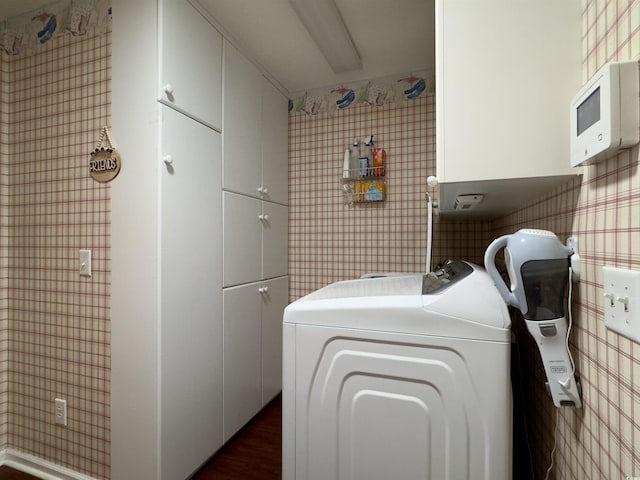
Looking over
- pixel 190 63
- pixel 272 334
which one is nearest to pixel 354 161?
pixel 190 63

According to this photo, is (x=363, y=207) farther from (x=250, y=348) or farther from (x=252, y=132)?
(x=250, y=348)

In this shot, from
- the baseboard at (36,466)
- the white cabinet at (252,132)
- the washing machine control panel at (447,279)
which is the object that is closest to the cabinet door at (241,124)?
the white cabinet at (252,132)

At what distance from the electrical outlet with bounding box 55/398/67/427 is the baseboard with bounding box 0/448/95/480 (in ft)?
0.77

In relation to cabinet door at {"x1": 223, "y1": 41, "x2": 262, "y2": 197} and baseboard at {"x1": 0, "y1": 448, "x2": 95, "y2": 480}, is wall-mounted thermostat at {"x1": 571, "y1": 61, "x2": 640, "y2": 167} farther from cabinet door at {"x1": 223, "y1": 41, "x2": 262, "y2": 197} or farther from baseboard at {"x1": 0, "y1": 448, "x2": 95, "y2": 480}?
baseboard at {"x1": 0, "y1": 448, "x2": 95, "y2": 480}

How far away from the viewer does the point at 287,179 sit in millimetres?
2502

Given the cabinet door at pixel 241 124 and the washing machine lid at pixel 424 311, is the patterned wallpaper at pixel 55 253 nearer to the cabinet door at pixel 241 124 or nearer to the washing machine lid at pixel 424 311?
the cabinet door at pixel 241 124

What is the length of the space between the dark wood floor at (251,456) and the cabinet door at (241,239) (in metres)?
0.94

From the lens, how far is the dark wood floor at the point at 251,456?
1.59m

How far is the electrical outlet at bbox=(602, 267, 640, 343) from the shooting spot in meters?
0.52

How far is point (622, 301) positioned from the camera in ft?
1.81

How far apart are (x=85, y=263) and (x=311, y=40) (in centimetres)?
171

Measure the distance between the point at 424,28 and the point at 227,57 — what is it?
44.1 inches

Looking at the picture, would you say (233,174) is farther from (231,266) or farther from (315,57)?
(315,57)

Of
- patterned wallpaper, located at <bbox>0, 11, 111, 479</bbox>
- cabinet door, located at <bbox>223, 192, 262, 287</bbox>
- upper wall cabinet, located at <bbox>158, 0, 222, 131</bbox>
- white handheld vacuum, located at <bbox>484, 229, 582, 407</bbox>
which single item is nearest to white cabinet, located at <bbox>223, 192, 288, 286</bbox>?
cabinet door, located at <bbox>223, 192, 262, 287</bbox>
